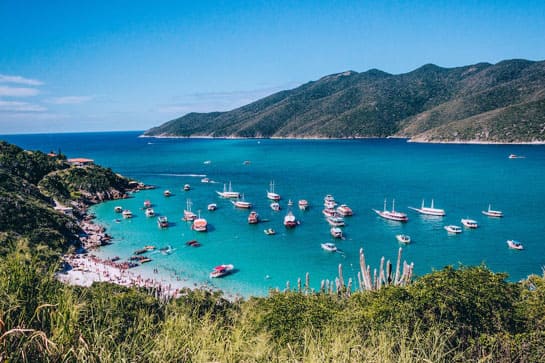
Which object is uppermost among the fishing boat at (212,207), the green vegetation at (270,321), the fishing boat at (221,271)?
the green vegetation at (270,321)

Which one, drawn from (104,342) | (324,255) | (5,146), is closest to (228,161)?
(5,146)

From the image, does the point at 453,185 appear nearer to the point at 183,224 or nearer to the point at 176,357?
the point at 183,224

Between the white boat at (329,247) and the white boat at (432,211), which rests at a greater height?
the white boat at (432,211)

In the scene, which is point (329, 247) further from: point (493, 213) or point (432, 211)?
point (493, 213)

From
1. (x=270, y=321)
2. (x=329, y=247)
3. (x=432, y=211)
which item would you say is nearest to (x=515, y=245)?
(x=432, y=211)

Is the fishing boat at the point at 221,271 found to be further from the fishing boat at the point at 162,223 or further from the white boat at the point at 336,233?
the fishing boat at the point at 162,223

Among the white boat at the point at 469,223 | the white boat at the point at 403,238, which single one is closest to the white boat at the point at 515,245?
the white boat at the point at 469,223

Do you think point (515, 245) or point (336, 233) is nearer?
point (515, 245)
